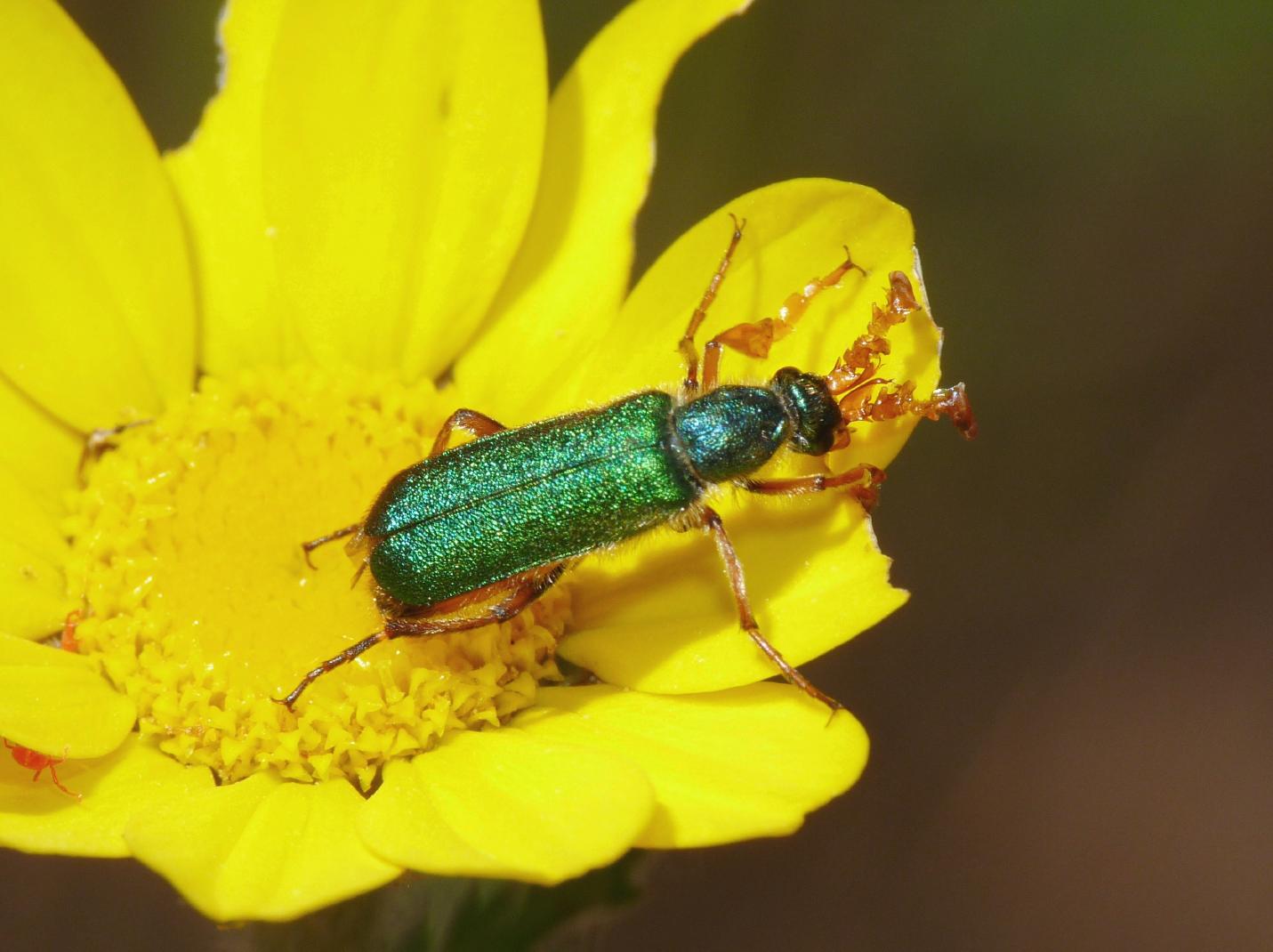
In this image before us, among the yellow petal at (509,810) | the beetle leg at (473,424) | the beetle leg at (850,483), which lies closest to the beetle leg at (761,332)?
the beetle leg at (850,483)

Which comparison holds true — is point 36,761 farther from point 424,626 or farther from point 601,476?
point 601,476

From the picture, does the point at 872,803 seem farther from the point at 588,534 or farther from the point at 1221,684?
the point at 588,534

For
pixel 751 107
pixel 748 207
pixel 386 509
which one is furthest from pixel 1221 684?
pixel 386 509

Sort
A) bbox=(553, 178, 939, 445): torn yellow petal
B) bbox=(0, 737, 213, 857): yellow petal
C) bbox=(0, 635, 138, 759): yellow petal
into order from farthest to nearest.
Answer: bbox=(553, 178, 939, 445): torn yellow petal, bbox=(0, 635, 138, 759): yellow petal, bbox=(0, 737, 213, 857): yellow petal

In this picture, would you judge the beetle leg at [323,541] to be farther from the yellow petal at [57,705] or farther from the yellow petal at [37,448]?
the yellow petal at [37,448]

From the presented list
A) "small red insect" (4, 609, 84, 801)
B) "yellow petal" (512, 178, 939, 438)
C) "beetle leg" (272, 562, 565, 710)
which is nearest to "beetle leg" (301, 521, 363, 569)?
"beetle leg" (272, 562, 565, 710)

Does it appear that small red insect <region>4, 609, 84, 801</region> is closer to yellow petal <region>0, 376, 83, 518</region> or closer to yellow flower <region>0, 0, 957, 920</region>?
yellow flower <region>0, 0, 957, 920</region>

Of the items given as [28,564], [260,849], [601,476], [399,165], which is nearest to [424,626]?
[601,476]
